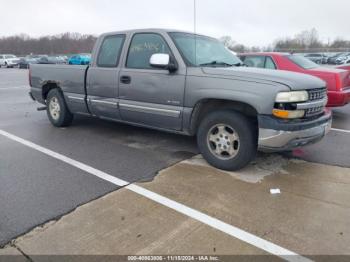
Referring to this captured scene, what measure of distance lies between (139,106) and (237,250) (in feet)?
9.76

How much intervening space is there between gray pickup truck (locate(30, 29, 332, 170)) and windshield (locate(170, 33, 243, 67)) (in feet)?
0.06

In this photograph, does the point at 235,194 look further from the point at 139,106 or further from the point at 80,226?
the point at 139,106

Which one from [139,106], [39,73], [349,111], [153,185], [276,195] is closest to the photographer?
[276,195]

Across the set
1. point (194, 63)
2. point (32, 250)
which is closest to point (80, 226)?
point (32, 250)

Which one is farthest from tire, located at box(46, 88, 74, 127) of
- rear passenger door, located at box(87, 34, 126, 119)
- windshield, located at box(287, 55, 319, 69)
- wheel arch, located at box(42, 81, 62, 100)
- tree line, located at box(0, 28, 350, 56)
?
tree line, located at box(0, 28, 350, 56)

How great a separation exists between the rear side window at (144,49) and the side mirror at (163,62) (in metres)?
0.36

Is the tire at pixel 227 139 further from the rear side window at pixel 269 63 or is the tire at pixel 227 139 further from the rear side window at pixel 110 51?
the rear side window at pixel 269 63

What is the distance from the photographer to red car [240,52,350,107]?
23.0ft

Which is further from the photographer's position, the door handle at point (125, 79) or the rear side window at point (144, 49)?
the door handle at point (125, 79)

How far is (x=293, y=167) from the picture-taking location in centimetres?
457

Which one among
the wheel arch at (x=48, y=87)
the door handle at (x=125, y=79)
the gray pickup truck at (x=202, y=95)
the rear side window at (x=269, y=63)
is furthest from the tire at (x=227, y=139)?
the rear side window at (x=269, y=63)

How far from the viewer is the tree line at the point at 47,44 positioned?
2746 inches

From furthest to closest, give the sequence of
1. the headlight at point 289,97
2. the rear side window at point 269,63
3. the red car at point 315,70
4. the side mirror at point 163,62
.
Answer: the rear side window at point 269,63, the red car at point 315,70, the side mirror at point 163,62, the headlight at point 289,97

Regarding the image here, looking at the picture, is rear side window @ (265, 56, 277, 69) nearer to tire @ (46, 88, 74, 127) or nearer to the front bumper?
the front bumper
